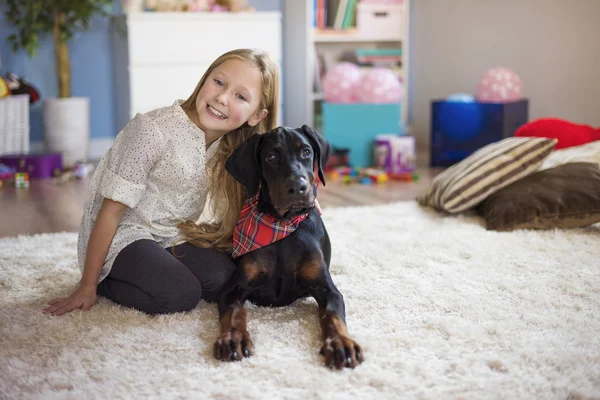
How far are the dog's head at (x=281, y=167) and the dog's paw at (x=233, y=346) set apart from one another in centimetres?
35

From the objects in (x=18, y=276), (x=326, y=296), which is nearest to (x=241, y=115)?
(x=326, y=296)

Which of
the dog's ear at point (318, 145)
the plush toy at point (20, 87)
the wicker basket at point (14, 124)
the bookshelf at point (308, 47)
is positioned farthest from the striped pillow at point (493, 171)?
the plush toy at point (20, 87)

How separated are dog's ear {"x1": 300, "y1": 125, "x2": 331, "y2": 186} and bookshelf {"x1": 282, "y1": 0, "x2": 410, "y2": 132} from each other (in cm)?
375

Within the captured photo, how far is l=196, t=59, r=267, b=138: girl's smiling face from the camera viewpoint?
193cm

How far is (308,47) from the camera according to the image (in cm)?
548

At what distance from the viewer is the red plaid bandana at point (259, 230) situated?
1803 millimetres

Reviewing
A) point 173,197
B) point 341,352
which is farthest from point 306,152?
point 341,352

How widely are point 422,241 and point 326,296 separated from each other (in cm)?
99

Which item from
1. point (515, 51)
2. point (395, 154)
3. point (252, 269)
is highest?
point (515, 51)

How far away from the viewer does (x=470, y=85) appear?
5418 millimetres

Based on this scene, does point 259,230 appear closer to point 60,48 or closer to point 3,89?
point 3,89

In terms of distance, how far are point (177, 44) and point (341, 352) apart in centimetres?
380

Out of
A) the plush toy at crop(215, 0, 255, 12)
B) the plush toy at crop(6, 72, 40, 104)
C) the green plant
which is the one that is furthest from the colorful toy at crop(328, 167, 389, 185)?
the plush toy at crop(6, 72, 40, 104)

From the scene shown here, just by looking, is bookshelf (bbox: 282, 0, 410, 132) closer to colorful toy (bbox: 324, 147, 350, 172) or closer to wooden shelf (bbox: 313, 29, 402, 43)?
wooden shelf (bbox: 313, 29, 402, 43)
